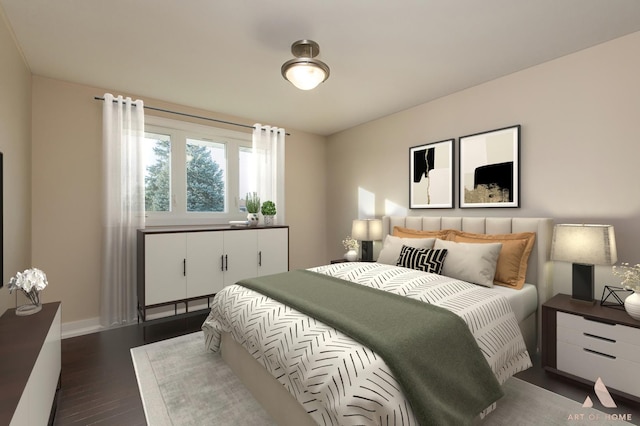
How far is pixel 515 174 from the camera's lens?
277 centimetres

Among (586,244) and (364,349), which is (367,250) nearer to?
(586,244)

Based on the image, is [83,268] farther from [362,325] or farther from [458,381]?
[458,381]

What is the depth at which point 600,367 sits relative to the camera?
194 cm

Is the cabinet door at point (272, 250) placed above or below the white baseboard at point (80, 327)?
above

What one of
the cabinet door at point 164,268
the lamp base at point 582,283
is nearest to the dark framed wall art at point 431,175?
the lamp base at point 582,283

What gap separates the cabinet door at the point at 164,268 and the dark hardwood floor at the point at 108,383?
15.3 inches

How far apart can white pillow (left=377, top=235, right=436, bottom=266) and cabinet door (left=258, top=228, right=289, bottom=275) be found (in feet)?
4.66

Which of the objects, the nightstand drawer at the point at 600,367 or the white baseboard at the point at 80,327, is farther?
the white baseboard at the point at 80,327

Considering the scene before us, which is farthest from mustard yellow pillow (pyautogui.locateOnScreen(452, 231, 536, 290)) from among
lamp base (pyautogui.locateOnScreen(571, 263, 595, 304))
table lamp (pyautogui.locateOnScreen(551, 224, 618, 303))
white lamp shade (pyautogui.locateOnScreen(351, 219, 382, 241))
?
white lamp shade (pyautogui.locateOnScreen(351, 219, 382, 241))

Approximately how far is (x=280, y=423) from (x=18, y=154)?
9.48 feet

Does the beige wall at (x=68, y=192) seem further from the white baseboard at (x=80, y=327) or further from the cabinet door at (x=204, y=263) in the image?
the cabinet door at (x=204, y=263)

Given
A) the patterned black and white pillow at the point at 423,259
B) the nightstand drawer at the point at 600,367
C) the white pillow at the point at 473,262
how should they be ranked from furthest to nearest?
1. the patterned black and white pillow at the point at 423,259
2. the white pillow at the point at 473,262
3. the nightstand drawer at the point at 600,367

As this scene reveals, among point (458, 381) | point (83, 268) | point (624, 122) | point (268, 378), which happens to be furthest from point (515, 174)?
point (83, 268)

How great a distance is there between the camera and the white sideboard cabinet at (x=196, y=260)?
300 cm
